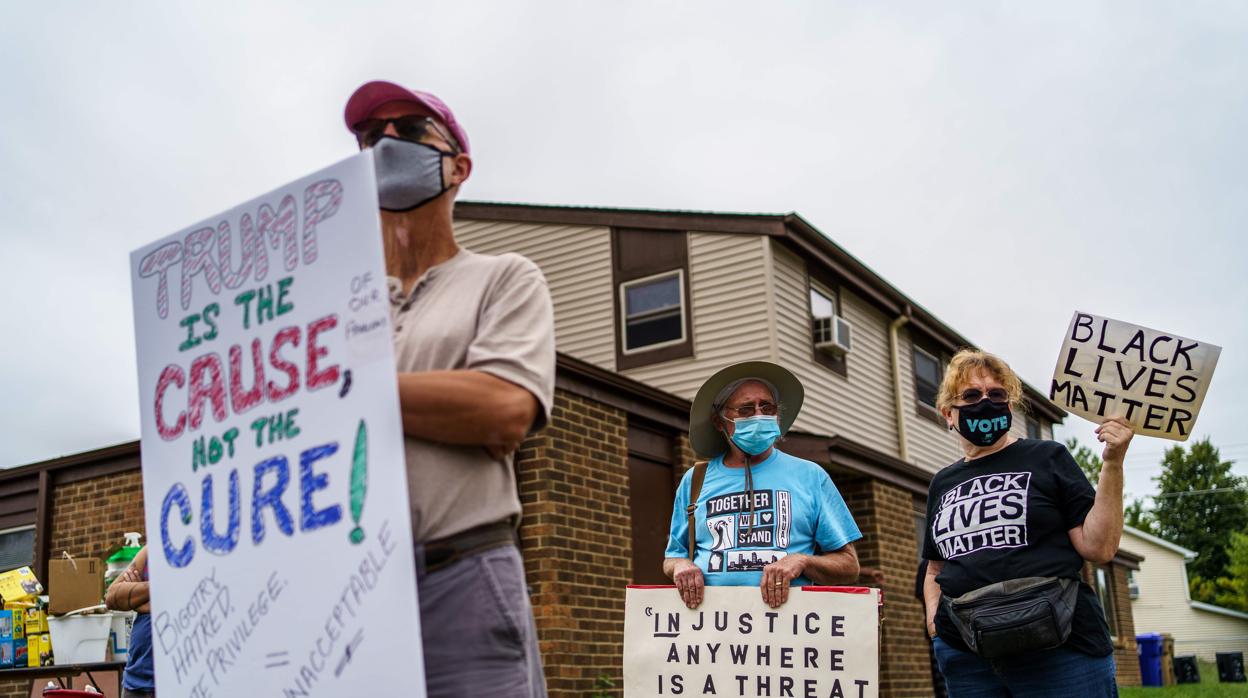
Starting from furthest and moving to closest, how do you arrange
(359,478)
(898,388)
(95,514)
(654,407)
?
1. (898,388)
2. (95,514)
3. (654,407)
4. (359,478)

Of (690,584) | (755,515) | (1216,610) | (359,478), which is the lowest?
(1216,610)

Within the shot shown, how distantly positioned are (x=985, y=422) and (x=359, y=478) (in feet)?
8.75

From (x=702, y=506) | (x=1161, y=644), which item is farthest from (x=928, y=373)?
(x=702, y=506)

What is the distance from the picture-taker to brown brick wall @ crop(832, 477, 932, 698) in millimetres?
14000

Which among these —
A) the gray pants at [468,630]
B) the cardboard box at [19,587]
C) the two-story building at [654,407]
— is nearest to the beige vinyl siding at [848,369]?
the two-story building at [654,407]

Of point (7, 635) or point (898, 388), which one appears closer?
point (7, 635)

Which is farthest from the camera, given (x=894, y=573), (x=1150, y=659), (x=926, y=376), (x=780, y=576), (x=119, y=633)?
(x=1150, y=659)

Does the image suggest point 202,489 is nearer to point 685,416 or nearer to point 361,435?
point 361,435

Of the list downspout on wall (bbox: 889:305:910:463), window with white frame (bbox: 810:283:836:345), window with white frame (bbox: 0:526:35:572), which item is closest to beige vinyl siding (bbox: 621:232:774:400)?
window with white frame (bbox: 810:283:836:345)

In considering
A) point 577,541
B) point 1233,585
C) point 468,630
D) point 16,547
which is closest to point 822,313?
point 577,541

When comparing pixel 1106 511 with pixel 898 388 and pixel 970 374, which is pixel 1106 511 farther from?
pixel 898 388

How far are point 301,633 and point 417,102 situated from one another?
3.33ft

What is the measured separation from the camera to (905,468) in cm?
1572

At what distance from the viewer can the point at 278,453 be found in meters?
2.00
